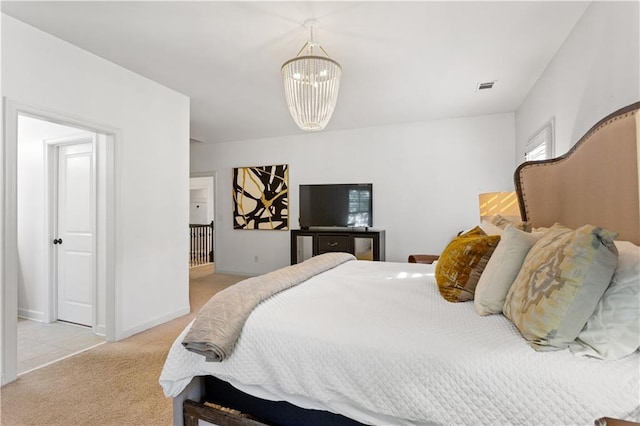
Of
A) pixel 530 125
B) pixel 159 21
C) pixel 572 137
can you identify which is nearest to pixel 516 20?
pixel 572 137

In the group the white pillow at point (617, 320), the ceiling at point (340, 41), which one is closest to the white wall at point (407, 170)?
the ceiling at point (340, 41)

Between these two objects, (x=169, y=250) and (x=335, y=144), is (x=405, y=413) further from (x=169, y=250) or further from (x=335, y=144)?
(x=335, y=144)

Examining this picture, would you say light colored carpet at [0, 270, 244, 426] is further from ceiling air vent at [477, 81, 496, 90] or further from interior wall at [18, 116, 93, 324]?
ceiling air vent at [477, 81, 496, 90]

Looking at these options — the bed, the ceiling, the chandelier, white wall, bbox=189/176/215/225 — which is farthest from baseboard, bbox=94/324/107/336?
white wall, bbox=189/176/215/225

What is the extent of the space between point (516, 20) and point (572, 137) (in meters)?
0.92

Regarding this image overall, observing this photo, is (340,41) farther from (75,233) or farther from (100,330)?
(100,330)

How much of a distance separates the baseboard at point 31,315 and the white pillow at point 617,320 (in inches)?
183

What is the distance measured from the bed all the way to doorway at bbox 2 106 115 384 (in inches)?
84.3

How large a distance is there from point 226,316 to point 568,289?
1.25 m

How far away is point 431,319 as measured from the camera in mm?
1300

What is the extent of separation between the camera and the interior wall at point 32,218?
11.2 feet

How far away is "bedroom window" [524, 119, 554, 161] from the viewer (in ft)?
9.06

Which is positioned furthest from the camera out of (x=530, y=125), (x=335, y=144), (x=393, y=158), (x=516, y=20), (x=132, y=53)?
(x=335, y=144)

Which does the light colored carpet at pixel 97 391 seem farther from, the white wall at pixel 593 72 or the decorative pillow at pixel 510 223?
the white wall at pixel 593 72
